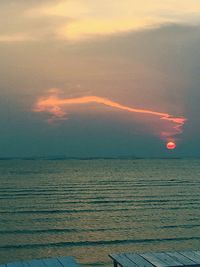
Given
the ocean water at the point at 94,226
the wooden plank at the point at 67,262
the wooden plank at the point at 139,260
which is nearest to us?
the wooden plank at the point at 139,260

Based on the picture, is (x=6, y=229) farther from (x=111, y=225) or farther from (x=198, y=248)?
(x=198, y=248)

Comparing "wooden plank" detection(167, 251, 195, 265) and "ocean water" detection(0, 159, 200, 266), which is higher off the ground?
"ocean water" detection(0, 159, 200, 266)

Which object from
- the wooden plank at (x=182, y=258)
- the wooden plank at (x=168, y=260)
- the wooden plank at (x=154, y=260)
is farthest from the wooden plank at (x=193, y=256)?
the wooden plank at (x=154, y=260)

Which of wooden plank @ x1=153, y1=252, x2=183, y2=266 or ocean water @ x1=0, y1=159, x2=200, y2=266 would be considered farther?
ocean water @ x1=0, y1=159, x2=200, y2=266

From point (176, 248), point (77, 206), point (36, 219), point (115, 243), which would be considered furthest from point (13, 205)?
point (176, 248)

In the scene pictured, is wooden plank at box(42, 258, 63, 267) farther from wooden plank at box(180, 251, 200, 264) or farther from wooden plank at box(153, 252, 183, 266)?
wooden plank at box(180, 251, 200, 264)

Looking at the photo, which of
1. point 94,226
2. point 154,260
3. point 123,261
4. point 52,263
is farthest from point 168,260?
point 94,226

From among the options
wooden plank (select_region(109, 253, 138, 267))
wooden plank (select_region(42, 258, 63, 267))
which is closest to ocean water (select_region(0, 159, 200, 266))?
wooden plank (select_region(109, 253, 138, 267))

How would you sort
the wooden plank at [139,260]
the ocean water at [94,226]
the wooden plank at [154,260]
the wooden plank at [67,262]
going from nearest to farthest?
the wooden plank at [154,260] < the wooden plank at [139,260] < the wooden plank at [67,262] < the ocean water at [94,226]

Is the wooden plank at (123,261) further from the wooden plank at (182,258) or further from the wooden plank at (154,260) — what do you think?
the wooden plank at (182,258)

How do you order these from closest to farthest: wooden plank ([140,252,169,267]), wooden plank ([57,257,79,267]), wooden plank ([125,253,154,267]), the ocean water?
wooden plank ([140,252,169,267]) < wooden plank ([125,253,154,267]) < wooden plank ([57,257,79,267]) < the ocean water

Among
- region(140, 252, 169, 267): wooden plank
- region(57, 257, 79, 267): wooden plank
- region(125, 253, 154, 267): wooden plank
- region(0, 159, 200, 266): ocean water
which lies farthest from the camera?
region(0, 159, 200, 266): ocean water

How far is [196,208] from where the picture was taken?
154ft

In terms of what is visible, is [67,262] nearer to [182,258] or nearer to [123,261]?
[123,261]
